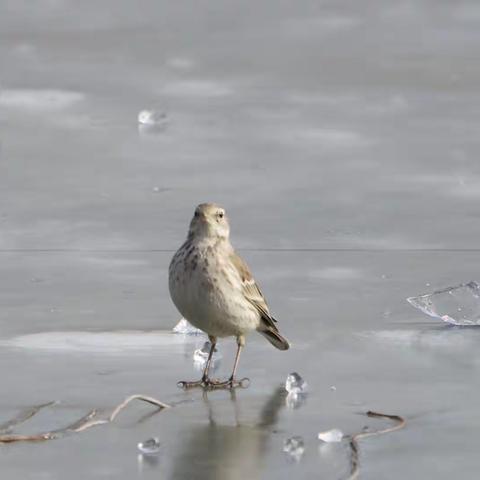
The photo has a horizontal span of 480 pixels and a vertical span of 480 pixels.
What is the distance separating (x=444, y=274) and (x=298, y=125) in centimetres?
377

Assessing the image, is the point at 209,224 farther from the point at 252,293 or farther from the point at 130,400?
the point at 130,400

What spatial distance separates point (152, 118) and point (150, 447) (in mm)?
7439

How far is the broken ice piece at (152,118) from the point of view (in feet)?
45.7

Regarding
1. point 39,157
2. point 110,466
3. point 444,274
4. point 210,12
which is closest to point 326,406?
point 110,466

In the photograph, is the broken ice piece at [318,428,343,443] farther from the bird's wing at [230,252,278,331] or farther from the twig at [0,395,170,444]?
the bird's wing at [230,252,278,331]

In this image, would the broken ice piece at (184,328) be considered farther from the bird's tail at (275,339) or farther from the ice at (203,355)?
the bird's tail at (275,339)

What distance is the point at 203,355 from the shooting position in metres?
8.75

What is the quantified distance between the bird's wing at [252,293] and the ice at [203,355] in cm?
28

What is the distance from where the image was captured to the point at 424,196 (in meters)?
11.9

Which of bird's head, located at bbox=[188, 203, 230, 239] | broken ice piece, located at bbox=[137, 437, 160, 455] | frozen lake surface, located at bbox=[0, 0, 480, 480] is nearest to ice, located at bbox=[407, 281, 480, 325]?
frozen lake surface, located at bbox=[0, 0, 480, 480]

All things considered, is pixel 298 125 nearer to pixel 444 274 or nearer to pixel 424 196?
pixel 424 196

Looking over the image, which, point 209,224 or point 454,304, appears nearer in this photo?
point 209,224

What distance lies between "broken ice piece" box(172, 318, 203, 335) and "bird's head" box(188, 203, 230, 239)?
18.4 inches

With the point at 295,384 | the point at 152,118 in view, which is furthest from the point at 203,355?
the point at 152,118
